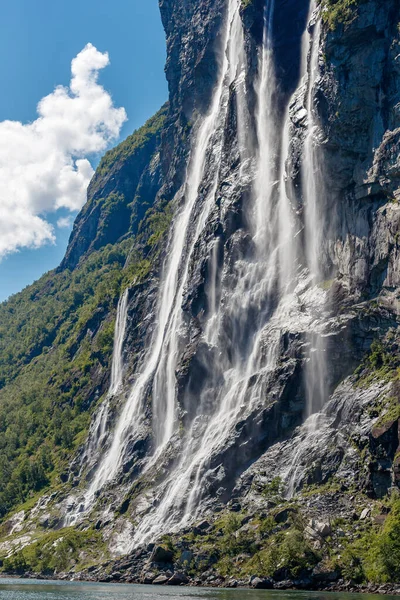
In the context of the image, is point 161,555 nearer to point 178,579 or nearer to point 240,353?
point 178,579

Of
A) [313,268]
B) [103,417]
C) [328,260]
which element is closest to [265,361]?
[313,268]

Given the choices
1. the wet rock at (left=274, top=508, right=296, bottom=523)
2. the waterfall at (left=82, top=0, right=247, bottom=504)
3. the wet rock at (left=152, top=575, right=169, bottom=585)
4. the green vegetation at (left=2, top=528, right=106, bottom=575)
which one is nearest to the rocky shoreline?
the wet rock at (left=152, top=575, right=169, bottom=585)

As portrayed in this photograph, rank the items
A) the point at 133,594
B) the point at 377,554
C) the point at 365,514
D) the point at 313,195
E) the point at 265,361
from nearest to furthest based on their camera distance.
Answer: the point at 377,554
the point at 133,594
the point at 365,514
the point at 265,361
the point at 313,195

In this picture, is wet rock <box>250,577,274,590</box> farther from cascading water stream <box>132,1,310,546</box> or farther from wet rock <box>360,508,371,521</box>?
cascading water stream <box>132,1,310,546</box>

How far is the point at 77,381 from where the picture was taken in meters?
185

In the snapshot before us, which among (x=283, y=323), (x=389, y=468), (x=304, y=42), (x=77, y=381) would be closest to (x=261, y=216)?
(x=283, y=323)

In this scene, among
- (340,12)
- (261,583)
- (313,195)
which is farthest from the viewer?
(313,195)

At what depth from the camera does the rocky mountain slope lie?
253ft

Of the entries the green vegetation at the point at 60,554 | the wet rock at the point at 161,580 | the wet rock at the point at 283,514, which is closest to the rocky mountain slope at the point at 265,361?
the green vegetation at the point at 60,554

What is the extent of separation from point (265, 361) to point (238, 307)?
13.8 metres

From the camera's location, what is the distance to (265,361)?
101625 mm

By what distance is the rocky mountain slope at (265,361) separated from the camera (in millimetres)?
77188

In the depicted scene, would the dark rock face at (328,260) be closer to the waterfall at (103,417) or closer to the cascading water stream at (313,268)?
the cascading water stream at (313,268)

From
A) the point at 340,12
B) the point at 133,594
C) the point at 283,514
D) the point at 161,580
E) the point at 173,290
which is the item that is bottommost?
the point at 161,580
